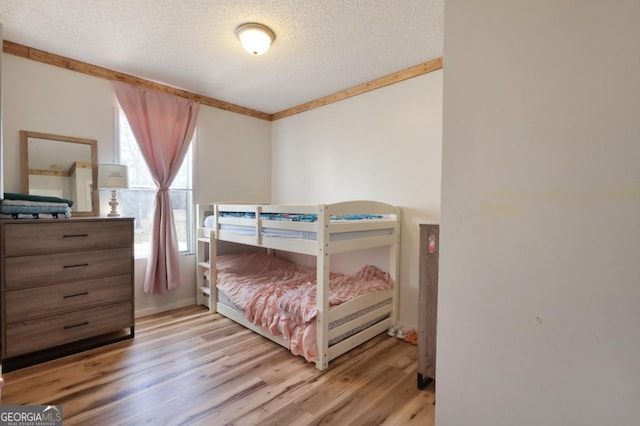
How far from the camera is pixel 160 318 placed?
286cm

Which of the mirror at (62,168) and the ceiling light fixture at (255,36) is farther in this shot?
the mirror at (62,168)

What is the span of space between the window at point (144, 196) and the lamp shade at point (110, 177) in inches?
12.3

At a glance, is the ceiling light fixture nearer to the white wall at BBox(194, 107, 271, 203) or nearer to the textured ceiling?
the textured ceiling

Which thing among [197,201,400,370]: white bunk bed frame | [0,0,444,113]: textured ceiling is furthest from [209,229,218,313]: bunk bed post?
[0,0,444,113]: textured ceiling

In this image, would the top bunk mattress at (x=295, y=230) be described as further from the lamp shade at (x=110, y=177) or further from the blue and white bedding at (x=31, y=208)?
the blue and white bedding at (x=31, y=208)

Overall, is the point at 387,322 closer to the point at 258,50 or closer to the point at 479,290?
the point at 479,290

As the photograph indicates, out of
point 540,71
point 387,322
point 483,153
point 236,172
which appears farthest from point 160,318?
point 540,71

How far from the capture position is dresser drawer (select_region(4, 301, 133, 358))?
1.93 m

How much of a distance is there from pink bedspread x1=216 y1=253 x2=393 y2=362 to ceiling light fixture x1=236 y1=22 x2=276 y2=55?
1.89m

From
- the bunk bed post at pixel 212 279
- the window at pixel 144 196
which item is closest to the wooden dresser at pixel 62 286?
the window at pixel 144 196

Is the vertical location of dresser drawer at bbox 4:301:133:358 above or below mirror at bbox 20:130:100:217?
below

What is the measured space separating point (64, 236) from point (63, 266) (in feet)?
0.72

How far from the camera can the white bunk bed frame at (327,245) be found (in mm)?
2033

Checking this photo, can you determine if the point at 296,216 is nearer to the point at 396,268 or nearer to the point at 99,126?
the point at 396,268
